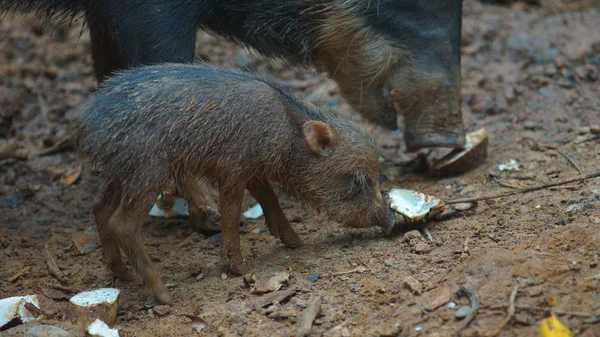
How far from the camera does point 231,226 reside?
4.46 m

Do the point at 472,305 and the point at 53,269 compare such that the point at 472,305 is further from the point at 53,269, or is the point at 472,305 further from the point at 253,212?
the point at 53,269

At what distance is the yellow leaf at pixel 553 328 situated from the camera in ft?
10.5

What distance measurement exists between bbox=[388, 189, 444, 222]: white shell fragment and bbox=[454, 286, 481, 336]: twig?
3.56 feet

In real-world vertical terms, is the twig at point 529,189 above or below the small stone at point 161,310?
below

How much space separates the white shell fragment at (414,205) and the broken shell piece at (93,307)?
1815 millimetres

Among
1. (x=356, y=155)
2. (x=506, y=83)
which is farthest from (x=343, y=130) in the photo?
(x=506, y=83)

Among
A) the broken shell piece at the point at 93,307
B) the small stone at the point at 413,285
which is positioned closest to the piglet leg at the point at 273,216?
the small stone at the point at 413,285

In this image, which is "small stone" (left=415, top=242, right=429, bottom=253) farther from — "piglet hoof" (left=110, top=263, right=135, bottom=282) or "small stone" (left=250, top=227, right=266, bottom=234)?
"piglet hoof" (left=110, top=263, right=135, bottom=282)

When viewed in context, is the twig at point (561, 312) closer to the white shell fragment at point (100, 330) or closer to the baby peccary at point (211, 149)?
the baby peccary at point (211, 149)

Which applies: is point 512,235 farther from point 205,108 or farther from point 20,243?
point 20,243

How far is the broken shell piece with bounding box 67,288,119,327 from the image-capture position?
158 inches

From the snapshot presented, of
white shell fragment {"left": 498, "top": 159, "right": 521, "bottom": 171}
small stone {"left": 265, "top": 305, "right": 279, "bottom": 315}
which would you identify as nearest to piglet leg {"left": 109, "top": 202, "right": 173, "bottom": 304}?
small stone {"left": 265, "top": 305, "right": 279, "bottom": 315}

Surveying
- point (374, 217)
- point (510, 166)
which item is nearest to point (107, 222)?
point (374, 217)

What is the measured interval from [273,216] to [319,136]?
2.22 ft
